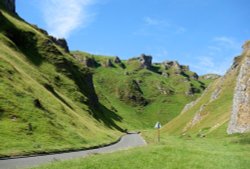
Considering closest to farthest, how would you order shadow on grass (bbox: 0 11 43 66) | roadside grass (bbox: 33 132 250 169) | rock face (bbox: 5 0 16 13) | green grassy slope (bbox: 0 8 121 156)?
roadside grass (bbox: 33 132 250 169) → green grassy slope (bbox: 0 8 121 156) → shadow on grass (bbox: 0 11 43 66) → rock face (bbox: 5 0 16 13)

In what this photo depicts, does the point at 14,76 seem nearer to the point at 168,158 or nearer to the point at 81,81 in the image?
the point at 168,158

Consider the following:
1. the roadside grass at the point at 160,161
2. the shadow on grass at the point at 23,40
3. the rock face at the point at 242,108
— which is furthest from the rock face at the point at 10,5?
the roadside grass at the point at 160,161

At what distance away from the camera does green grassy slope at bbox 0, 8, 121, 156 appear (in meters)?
57.4

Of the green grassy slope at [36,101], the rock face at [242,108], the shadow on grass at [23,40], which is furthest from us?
the shadow on grass at [23,40]

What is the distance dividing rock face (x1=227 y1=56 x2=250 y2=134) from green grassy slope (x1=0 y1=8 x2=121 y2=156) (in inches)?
996

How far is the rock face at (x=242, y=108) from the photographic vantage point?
6625cm

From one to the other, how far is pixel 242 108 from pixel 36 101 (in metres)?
37.9

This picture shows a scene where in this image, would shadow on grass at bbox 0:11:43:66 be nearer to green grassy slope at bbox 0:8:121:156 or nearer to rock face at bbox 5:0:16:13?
green grassy slope at bbox 0:8:121:156

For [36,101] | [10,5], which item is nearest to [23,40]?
[10,5]

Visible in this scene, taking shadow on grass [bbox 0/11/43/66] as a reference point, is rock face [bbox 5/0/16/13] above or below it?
above

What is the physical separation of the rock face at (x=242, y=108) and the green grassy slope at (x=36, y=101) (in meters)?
25.3

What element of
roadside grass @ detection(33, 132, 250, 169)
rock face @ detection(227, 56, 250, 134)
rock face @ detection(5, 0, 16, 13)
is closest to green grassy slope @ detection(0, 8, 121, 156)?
roadside grass @ detection(33, 132, 250, 169)

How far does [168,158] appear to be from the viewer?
1326 inches

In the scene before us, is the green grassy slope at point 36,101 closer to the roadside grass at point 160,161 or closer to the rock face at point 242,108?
the roadside grass at point 160,161
